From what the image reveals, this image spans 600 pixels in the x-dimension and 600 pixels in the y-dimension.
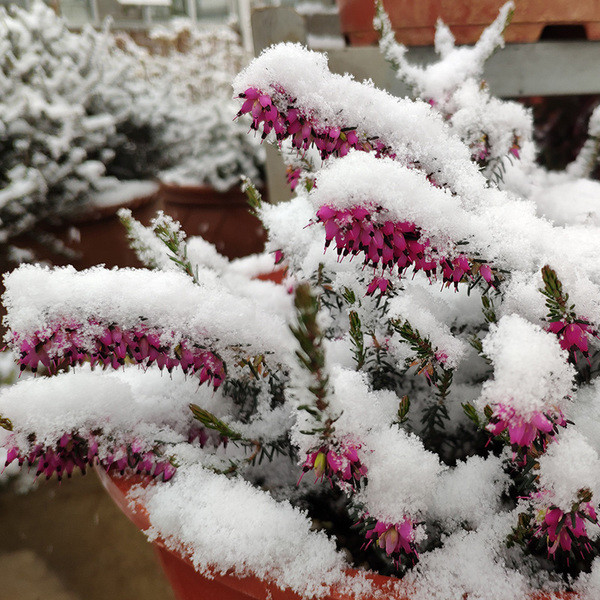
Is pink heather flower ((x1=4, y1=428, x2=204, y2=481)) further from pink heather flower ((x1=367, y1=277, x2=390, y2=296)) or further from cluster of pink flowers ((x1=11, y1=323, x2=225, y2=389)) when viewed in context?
pink heather flower ((x1=367, y1=277, x2=390, y2=296))

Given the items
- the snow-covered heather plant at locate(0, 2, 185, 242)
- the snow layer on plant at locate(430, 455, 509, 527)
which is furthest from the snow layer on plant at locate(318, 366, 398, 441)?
the snow-covered heather plant at locate(0, 2, 185, 242)

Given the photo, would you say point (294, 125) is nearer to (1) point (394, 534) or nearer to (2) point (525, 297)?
(2) point (525, 297)

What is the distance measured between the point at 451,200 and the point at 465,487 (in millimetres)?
349

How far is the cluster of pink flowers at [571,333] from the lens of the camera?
433mm

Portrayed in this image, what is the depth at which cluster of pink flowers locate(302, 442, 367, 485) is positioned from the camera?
419mm

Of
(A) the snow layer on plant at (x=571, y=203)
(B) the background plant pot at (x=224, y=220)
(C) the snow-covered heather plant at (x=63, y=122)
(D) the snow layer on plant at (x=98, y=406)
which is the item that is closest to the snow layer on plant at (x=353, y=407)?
(D) the snow layer on plant at (x=98, y=406)

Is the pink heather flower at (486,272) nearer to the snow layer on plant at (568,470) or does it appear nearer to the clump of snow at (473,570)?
the snow layer on plant at (568,470)

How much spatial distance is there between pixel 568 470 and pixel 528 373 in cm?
12

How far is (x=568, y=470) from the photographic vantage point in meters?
0.44

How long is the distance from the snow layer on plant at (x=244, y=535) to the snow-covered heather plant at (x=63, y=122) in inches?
59.8

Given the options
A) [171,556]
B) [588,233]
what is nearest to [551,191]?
[588,233]

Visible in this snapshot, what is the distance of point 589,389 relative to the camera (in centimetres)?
60

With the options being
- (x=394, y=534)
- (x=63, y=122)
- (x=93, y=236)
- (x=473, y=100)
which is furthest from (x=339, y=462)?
(x=63, y=122)

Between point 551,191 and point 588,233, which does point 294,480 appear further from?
point 551,191
